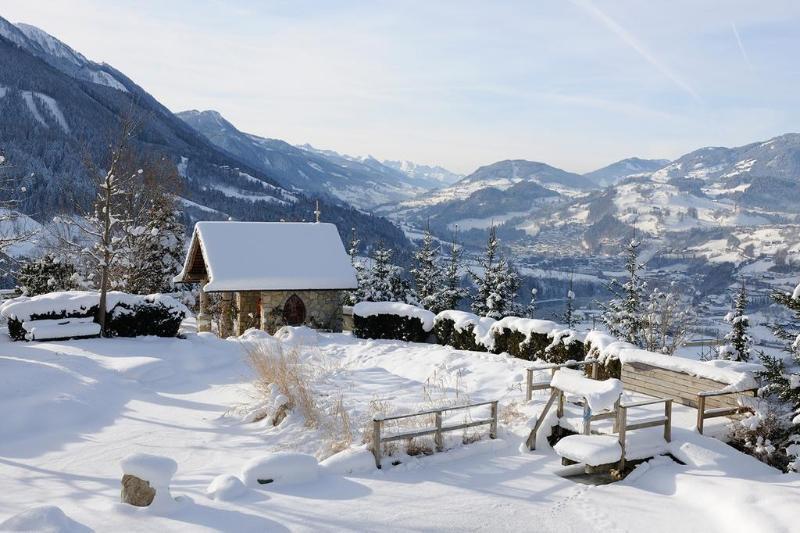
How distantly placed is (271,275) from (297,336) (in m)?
3.90

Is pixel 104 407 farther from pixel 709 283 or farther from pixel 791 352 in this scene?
pixel 709 283

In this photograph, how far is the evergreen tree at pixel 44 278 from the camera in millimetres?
29938

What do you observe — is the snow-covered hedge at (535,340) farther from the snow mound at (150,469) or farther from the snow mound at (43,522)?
the snow mound at (43,522)

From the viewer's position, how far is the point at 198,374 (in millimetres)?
18156

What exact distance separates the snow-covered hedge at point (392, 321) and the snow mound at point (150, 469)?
14.3 m

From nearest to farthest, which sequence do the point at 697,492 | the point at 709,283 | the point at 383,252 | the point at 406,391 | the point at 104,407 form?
the point at 697,492 < the point at 104,407 < the point at 406,391 < the point at 383,252 < the point at 709,283

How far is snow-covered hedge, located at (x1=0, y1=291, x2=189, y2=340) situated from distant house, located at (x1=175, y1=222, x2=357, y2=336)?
2079 millimetres

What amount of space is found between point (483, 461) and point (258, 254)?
54.4ft

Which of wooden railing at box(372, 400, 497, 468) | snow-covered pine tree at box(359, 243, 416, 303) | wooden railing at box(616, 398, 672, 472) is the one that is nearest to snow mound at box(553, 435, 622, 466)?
wooden railing at box(616, 398, 672, 472)

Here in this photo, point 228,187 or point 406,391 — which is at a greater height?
point 228,187

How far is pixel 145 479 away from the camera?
7973 mm

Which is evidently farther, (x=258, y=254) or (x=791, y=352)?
(x=258, y=254)

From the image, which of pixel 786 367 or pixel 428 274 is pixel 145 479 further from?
pixel 428 274

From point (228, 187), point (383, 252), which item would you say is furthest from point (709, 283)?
point (383, 252)
